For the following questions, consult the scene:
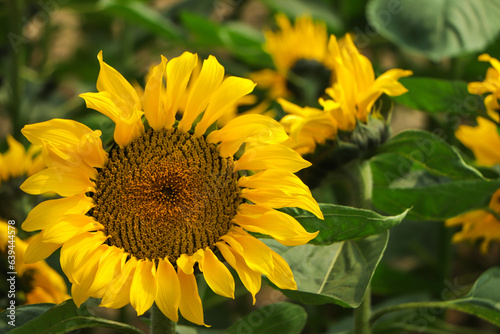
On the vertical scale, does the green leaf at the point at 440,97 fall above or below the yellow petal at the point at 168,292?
above

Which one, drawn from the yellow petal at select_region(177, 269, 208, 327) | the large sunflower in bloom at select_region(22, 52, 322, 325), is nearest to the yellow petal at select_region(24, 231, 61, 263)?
the large sunflower in bloom at select_region(22, 52, 322, 325)

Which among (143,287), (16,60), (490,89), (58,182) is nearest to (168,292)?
(143,287)

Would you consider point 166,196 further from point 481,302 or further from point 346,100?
point 481,302

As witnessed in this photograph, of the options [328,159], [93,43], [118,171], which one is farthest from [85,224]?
[93,43]

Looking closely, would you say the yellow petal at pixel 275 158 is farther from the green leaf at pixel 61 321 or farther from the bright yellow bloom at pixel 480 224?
the bright yellow bloom at pixel 480 224

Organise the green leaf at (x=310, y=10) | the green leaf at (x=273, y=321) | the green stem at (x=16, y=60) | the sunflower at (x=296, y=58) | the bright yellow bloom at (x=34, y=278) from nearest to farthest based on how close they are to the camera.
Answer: the green leaf at (x=273, y=321)
the bright yellow bloom at (x=34, y=278)
the green stem at (x=16, y=60)
the sunflower at (x=296, y=58)
the green leaf at (x=310, y=10)

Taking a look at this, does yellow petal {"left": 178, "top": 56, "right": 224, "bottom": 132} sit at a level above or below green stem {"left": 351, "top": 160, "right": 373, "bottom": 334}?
above

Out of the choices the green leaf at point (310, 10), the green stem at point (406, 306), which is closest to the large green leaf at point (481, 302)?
the green stem at point (406, 306)

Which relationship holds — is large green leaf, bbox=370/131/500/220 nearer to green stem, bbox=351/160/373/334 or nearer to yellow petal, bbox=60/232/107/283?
green stem, bbox=351/160/373/334
